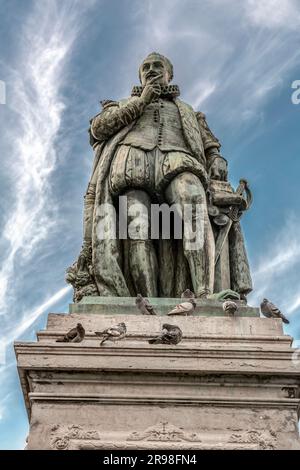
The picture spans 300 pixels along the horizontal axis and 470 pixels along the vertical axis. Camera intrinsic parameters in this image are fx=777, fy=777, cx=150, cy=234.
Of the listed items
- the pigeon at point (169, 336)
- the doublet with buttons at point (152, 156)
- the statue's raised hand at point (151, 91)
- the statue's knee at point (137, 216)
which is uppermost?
the statue's raised hand at point (151, 91)

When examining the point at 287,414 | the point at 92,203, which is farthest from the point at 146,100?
the point at 287,414

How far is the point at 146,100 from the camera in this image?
11344 mm

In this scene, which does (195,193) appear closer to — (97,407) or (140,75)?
(140,75)

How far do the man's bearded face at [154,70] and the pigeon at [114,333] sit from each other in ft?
16.4

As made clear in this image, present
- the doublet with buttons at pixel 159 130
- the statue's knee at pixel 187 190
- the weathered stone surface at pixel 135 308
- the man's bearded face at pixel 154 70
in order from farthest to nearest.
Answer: the man's bearded face at pixel 154 70 < the doublet with buttons at pixel 159 130 < the statue's knee at pixel 187 190 < the weathered stone surface at pixel 135 308

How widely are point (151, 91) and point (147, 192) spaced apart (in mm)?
1742

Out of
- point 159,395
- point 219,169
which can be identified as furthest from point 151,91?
point 159,395

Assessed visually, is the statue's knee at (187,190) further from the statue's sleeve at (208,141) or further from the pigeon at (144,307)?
the pigeon at (144,307)

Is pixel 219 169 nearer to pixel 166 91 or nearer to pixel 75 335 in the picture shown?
pixel 166 91

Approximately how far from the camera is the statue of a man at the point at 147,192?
33.1 feet

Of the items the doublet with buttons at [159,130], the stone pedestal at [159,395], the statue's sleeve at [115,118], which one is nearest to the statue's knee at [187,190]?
the doublet with buttons at [159,130]
